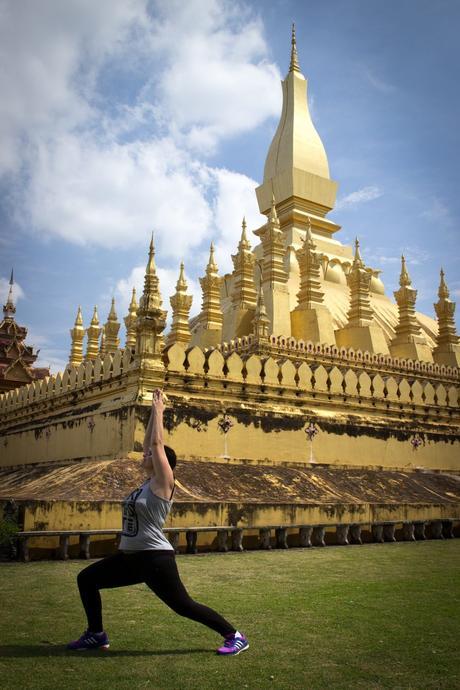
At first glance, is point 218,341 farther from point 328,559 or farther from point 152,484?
point 152,484

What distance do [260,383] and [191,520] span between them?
4.53 m

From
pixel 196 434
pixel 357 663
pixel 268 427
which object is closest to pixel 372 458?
pixel 268 427

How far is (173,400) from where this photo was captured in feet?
40.4

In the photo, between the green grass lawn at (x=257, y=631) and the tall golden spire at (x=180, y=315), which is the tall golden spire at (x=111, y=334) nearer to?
the tall golden spire at (x=180, y=315)

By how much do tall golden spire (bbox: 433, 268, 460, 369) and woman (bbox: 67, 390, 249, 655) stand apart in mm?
19942

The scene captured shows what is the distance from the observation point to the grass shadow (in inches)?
167

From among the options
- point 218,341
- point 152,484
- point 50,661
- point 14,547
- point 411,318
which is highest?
point 411,318

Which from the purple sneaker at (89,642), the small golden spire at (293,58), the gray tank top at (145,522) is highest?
the small golden spire at (293,58)

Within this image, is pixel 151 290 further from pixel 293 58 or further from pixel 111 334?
pixel 293 58

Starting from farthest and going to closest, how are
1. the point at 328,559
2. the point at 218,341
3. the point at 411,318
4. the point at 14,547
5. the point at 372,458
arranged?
the point at 411,318 → the point at 218,341 → the point at 372,458 → the point at 328,559 → the point at 14,547

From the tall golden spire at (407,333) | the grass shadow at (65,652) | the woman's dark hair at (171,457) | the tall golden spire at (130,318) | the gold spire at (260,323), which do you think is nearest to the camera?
the grass shadow at (65,652)

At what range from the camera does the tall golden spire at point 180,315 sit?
21656 millimetres

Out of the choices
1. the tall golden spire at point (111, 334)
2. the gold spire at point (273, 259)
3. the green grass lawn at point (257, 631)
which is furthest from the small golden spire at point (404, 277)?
the green grass lawn at point (257, 631)

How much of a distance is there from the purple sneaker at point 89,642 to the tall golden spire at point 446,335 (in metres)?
20.3
